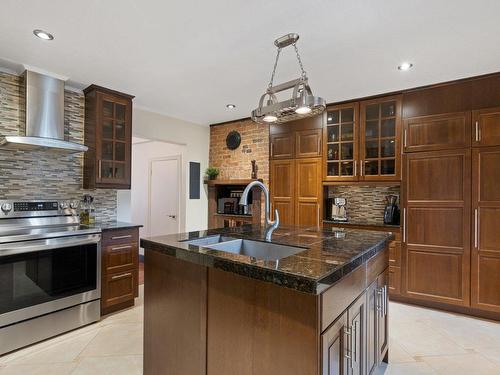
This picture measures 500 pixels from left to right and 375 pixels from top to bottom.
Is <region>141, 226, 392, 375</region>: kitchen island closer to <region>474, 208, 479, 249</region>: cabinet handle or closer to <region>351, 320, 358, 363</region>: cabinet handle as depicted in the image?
<region>351, 320, 358, 363</region>: cabinet handle

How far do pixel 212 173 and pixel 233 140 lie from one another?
71cm

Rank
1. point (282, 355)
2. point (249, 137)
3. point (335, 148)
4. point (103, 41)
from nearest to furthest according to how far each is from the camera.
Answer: point (282, 355) → point (103, 41) → point (335, 148) → point (249, 137)

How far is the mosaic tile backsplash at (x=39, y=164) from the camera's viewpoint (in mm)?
2824

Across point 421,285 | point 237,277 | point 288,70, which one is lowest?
point 421,285

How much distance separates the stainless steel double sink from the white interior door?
3.15m

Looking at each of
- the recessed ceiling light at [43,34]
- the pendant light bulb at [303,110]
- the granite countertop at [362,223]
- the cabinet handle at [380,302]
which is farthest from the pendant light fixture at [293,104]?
the granite countertop at [362,223]

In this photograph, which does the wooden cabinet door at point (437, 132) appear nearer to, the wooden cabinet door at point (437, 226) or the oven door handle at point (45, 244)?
the wooden cabinet door at point (437, 226)

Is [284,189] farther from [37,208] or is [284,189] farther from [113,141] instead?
[37,208]

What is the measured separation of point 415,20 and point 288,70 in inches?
45.0

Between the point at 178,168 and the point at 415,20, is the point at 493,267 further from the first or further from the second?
the point at 178,168

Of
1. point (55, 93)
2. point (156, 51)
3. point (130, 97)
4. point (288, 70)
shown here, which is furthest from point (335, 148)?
point (55, 93)

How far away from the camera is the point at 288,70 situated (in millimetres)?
2836

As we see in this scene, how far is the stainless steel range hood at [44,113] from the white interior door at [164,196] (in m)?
2.15

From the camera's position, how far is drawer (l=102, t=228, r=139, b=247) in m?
2.94
